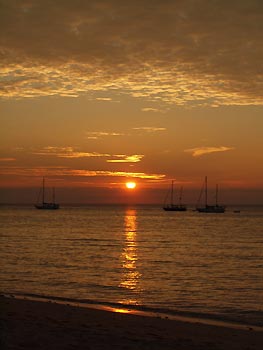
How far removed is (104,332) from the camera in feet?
46.3

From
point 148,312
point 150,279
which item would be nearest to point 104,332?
A: point 148,312

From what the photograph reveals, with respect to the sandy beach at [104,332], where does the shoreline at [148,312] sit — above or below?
below

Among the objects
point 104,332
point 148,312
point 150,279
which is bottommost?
point 150,279

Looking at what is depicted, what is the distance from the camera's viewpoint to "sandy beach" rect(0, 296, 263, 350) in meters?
12.5

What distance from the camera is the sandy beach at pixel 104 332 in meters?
12.5

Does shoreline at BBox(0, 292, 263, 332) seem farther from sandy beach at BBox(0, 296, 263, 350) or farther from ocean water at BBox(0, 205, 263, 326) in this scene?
sandy beach at BBox(0, 296, 263, 350)

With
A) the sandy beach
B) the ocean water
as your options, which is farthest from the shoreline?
the sandy beach

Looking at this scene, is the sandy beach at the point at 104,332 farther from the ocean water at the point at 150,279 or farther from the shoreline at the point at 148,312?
the ocean water at the point at 150,279

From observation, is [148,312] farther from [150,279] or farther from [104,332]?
[150,279]

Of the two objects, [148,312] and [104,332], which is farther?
[148,312]

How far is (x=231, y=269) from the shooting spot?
3700 cm

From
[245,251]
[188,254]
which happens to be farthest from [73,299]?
[245,251]

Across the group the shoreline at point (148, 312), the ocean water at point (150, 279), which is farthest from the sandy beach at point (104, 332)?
the ocean water at point (150, 279)

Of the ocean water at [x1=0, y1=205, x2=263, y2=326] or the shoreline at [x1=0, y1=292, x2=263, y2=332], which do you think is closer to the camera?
the shoreline at [x1=0, y1=292, x2=263, y2=332]
